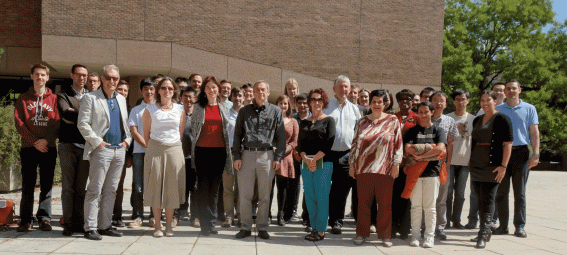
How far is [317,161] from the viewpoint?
6102mm

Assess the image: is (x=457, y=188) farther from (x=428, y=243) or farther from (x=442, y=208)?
(x=428, y=243)

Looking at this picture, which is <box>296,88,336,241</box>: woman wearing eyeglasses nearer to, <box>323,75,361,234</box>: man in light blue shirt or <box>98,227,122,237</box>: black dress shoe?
<box>323,75,361,234</box>: man in light blue shirt

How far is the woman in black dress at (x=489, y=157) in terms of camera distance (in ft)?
19.5

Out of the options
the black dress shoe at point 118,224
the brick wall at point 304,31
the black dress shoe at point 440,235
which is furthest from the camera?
the brick wall at point 304,31

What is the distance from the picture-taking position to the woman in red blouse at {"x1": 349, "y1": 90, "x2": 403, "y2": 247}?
5.77 meters

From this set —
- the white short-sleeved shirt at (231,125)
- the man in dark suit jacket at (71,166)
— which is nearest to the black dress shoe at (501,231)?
the white short-sleeved shirt at (231,125)

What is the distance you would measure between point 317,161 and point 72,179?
9.96 ft

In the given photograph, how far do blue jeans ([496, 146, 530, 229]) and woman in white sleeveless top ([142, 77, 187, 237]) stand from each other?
435 centimetres

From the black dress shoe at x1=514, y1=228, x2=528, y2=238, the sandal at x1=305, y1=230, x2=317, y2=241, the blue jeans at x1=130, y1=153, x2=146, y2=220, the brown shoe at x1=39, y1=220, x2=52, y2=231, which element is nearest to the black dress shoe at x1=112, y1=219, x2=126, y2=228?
the blue jeans at x1=130, y1=153, x2=146, y2=220

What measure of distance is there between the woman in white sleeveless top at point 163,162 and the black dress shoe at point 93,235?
66 centimetres

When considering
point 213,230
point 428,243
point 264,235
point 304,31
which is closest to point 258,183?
point 264,235

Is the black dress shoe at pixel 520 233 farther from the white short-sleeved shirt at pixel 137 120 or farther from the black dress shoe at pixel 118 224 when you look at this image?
the black dress shoe at pixel 118 224

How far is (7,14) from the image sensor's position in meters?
22.3

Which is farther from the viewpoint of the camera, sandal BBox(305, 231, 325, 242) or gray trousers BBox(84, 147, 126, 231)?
sandal BBox(305, 231, 325, 242)
